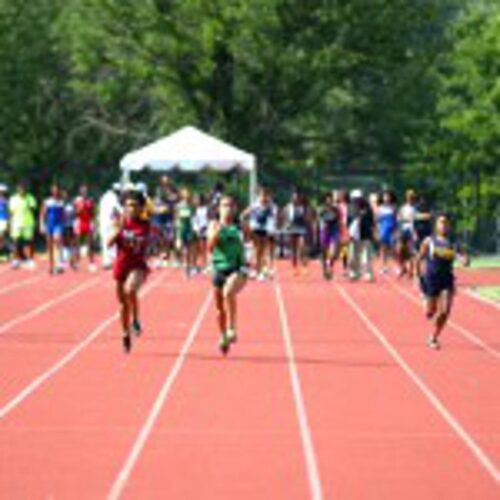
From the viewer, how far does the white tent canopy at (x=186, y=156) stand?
44.8 meters

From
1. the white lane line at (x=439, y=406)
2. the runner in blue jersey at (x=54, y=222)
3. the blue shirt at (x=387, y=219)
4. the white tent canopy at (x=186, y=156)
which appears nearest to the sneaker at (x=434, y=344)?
the white lane line at (x=439, y=406)

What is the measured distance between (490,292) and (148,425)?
777 inches

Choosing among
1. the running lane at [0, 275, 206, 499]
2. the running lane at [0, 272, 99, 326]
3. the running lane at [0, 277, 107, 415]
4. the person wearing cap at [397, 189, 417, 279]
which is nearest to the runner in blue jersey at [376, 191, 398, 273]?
the person wearing cap at [397, 189, 417, 279]

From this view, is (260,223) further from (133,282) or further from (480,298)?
(133,282)

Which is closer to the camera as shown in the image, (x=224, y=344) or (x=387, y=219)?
(x=224, y=344)

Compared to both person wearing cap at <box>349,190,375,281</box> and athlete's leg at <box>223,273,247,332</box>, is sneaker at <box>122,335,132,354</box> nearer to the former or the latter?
athlete's leg at <box>223,273,247,332</box>

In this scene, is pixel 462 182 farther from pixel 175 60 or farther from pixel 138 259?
pixel 138 259

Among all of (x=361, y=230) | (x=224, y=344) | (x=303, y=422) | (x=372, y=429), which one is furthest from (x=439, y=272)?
(x=361, y=230)

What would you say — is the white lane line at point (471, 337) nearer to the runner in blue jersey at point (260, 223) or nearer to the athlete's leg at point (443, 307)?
the athlete's leg at point (443, 307)

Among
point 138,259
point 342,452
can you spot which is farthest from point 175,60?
point 342,452

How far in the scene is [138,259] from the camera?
74.3 feet

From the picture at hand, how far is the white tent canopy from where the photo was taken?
147ft

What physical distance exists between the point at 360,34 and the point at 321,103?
567cm

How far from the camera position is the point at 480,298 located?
32.9 m
